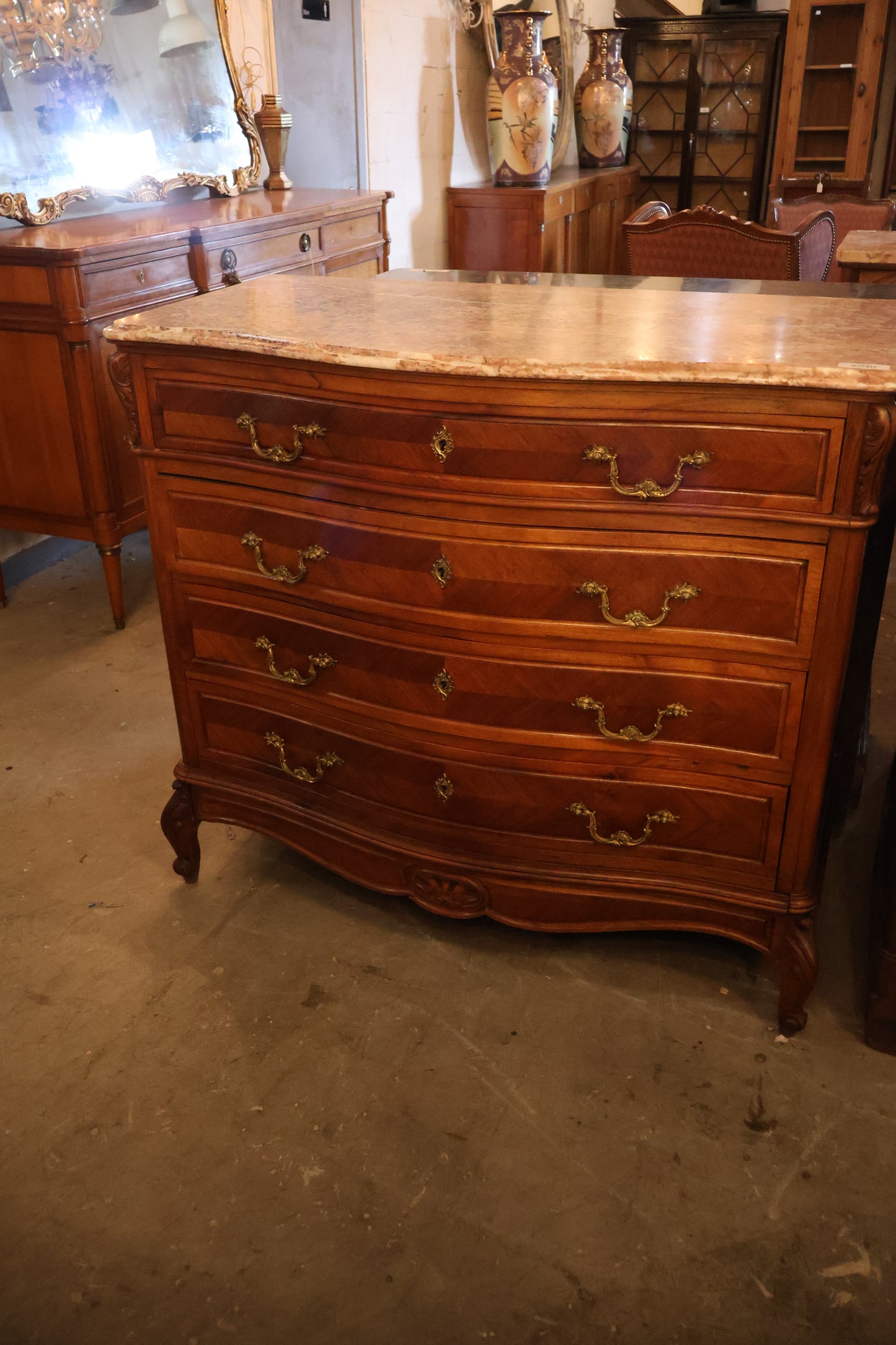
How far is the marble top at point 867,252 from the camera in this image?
3.24 metres

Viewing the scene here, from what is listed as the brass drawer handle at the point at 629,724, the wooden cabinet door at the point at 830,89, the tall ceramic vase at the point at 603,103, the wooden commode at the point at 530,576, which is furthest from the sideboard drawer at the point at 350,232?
the wooden cabinet door at the point at 830,89

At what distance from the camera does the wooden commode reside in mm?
1522

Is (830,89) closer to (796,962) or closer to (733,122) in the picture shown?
(733,122)

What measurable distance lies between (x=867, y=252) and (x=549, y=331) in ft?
7.00

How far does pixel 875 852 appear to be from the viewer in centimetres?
231

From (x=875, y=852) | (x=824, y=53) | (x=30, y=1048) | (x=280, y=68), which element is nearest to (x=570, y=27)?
(x=824, y=53)

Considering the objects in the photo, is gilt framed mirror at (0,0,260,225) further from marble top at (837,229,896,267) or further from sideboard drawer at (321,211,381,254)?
marble top at (837,229,896,267)

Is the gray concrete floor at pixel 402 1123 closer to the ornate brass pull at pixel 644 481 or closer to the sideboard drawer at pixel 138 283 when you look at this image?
the ornate brass pull at pixel 644 481

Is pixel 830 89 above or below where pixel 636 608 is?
above

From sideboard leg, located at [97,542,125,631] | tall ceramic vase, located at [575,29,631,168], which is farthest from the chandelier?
tall ceramic vase, located at [575,29,631,168]

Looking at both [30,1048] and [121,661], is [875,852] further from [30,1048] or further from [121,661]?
[121,661]

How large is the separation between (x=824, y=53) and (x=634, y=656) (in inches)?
300

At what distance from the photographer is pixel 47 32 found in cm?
321

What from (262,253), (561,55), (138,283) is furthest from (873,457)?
(561,55)
